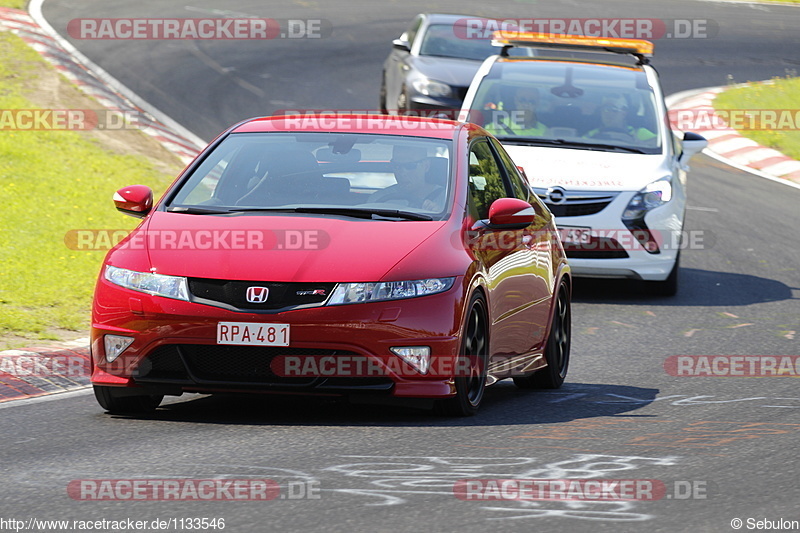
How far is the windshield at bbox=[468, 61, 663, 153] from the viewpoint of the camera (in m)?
13.8

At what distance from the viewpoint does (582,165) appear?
43.6 feet

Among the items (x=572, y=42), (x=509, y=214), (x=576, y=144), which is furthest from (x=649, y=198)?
(x=509, y=214)

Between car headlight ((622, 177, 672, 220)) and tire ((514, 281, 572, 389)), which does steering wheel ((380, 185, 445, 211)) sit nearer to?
tire ((514, 281, 572, 389))

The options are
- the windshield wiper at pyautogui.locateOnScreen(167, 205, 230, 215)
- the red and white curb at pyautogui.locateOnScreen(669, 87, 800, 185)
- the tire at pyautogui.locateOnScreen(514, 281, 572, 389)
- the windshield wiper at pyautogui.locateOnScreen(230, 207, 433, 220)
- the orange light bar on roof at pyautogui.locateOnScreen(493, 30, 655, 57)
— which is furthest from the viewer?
the red and white curb at pyautogui.locateOnScreen(669, 87, 800, 185)

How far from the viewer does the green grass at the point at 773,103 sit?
23.6 m

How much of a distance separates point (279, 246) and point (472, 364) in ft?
3.95

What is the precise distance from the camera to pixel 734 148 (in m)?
23.1

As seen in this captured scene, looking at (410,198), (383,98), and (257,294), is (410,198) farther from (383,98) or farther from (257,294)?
(383,98)

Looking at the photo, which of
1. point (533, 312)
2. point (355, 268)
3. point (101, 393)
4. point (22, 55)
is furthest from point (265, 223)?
point (22, 55)

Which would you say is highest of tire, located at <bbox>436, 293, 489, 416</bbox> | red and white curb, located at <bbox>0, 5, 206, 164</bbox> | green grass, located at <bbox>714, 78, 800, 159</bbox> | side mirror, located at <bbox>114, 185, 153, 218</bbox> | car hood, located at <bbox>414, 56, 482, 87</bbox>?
side mirror, located at <bbox>114, 185, 153, 218</bbox>

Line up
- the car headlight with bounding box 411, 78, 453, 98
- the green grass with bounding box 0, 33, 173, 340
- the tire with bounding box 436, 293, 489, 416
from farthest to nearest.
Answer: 1. the car headlight with bounding box 411, 78, 453, 98
2. the green grass with bounding box 0, 33, 173, 340
3. the tire with bounding box 436, 293, 489, 416

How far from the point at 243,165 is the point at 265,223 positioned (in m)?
0.85

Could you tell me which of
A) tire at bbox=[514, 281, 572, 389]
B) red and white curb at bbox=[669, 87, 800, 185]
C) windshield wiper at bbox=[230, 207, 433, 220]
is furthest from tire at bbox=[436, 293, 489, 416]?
red and white curb at bbox=[669, 87, 800, 185]

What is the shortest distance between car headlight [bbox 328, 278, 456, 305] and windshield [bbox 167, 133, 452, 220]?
0.63m
